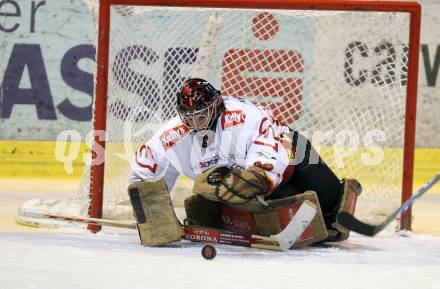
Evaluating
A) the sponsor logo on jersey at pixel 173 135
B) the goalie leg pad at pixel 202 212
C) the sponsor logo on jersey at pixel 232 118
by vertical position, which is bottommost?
the goalie leg pad at pixel 202 212

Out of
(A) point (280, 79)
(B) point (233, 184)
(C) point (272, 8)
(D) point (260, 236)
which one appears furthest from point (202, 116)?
(A) point (280, 79)

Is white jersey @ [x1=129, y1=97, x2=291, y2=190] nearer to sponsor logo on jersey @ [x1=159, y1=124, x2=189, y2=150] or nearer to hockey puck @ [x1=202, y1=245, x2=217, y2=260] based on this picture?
sponsor logo on jersey @ [x1=159, y1=124, x2=189, y2=150]

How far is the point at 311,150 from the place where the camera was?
4.48 metres

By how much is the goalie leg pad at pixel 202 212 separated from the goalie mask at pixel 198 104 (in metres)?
0.35

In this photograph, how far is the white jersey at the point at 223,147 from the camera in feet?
13.6

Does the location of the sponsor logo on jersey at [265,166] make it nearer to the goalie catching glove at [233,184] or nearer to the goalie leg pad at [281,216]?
the goalie catching glove at [233,184]

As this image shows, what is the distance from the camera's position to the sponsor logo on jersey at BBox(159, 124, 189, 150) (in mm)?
4332

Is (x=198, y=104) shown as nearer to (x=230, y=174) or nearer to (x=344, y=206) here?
(x=230, y=174)

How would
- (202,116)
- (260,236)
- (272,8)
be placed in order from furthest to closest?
(272,8)
(260,236)
(202,116)

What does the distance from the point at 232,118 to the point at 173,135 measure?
27 cm

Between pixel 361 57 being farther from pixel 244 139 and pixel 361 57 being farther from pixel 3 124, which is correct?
pixel 3 124

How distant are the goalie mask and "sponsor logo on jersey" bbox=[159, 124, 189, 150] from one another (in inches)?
4.2

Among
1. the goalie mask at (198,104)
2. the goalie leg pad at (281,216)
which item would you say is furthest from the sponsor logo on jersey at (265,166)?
the goalie mask at (198,104)

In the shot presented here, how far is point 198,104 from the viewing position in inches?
163
